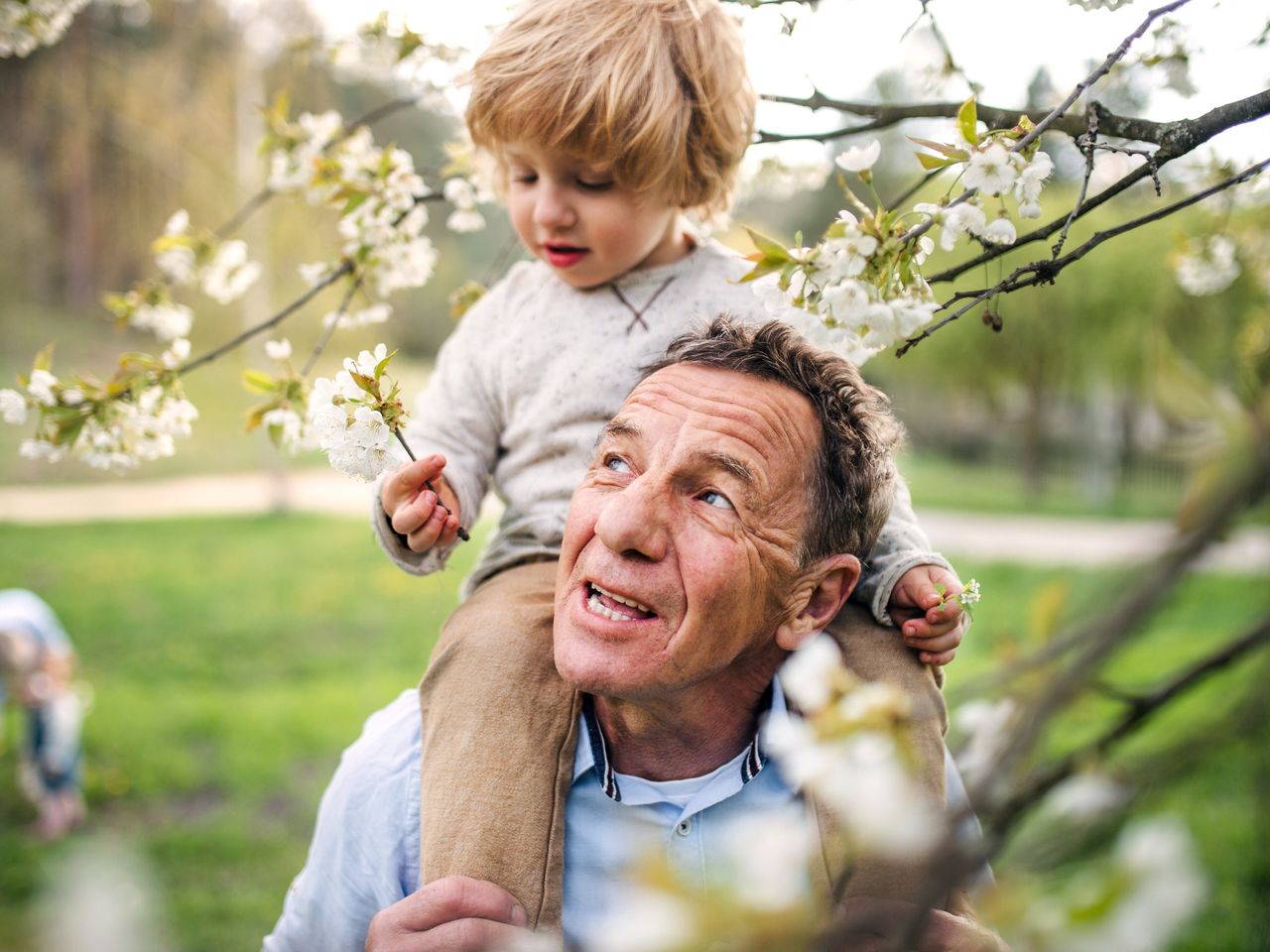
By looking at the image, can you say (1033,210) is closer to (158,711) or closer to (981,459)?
(158,711)

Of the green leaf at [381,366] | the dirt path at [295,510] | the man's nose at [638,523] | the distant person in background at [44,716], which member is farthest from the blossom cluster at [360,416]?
the dirt path at [295,510]

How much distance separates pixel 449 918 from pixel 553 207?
1209 mm

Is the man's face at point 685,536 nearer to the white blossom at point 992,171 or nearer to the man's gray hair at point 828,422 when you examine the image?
the man's gray hair at point 828,422

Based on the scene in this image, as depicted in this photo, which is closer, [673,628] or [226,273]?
[673,628]

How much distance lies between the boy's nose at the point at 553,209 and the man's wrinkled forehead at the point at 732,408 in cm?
37

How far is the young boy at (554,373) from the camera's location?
1804 mm

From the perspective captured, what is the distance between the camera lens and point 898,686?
1.85 meters

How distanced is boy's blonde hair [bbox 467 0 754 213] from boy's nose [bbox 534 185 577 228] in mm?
76

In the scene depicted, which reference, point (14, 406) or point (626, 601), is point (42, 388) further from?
point (626, 601)

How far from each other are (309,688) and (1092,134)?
258 inches

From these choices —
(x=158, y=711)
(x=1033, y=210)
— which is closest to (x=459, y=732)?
(x=1033, y=210)

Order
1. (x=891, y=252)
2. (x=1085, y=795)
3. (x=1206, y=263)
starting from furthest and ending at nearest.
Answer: (x=1206, y=263), (x=891, y=252), (x=1085, y=795)

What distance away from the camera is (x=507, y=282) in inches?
91.1

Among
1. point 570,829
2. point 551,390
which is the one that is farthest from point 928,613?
point 551,390
